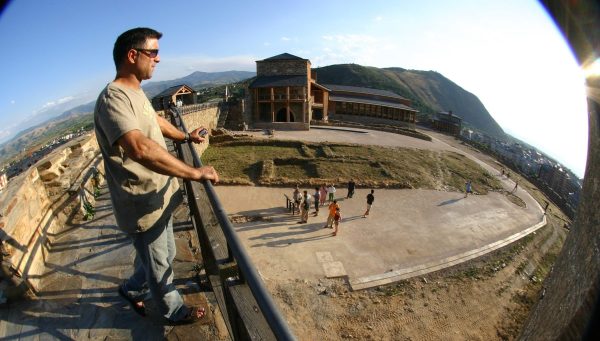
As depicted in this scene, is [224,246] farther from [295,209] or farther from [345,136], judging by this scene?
[345,136]

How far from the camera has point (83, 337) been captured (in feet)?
7.77

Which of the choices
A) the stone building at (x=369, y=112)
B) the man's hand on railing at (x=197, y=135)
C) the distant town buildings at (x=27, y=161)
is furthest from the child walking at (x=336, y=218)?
the stone building at (x=369, y=112)

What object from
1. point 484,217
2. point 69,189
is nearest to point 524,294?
point 484,217

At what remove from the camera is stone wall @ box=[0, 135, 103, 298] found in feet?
8.54

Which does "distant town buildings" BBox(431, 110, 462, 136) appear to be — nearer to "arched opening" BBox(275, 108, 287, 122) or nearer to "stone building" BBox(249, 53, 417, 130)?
"stone building" BBox(249, 53, 417, 130)

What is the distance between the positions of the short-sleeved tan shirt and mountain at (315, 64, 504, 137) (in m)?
100

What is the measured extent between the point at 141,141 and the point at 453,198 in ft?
74.7

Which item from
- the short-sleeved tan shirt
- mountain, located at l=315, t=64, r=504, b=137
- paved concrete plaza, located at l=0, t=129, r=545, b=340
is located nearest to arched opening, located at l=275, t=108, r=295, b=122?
paved concrete plaza, located at l=0, t=129, r=545, b=340

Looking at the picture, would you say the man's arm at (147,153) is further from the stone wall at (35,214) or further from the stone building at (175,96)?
the stone building at (175,96)

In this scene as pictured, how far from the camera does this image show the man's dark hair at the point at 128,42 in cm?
212

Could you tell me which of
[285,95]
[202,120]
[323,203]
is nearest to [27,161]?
[323,203]

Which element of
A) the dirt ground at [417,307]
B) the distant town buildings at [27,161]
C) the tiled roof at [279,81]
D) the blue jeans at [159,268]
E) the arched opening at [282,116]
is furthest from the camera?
the arched opening at [282,116]

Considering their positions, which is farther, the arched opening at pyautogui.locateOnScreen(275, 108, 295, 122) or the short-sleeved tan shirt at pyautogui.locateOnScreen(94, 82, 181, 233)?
the arched opening at pyautogui.locateOnScreen(275, 108, 295, 122)

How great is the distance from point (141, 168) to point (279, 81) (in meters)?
36.3
